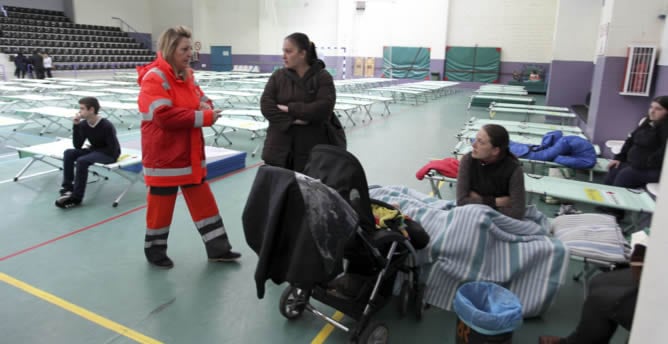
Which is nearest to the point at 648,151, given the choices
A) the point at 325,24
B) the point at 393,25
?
the point at 393,25

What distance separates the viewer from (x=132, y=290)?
2783 mm

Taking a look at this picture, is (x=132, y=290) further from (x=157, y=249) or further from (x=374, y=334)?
(x=374, y=334)

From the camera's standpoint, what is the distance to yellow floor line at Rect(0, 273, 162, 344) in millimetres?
2340

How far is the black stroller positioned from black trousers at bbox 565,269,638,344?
0.82 meters

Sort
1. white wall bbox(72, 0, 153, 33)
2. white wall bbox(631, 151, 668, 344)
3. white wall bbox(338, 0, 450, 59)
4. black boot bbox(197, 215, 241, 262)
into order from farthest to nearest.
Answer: white wall bbox(72, 0, 153, 33), white wall bbox(338, 0, 450, 59), black boot bbox(197, 215, 241, 262), white wall bbox(631, 151, 668, 344)

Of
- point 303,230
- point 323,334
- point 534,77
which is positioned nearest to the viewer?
point 303,230

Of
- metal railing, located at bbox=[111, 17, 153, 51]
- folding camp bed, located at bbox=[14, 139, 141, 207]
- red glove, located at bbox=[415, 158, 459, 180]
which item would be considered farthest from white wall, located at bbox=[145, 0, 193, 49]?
red glove, located at bbox=[415, 158, 459, 180]

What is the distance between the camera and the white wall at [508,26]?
18.5 m

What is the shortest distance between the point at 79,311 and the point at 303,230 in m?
1.60

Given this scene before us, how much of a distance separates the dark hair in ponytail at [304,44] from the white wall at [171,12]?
23.7 meters

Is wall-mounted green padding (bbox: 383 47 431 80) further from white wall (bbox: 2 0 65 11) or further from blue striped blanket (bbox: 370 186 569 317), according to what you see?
blue striped blanket (bbox: 370 186 569 317)

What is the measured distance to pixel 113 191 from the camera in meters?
4.75

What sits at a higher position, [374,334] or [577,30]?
[577,30]

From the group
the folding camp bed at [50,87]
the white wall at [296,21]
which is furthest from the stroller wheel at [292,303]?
the white wall at [296,21]
